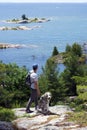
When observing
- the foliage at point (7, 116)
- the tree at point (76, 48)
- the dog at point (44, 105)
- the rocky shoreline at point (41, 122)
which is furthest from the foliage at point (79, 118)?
the tree at point (76, 48)

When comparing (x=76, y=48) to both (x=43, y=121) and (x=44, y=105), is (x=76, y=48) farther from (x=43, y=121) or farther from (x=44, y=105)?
(x=43, y=121)

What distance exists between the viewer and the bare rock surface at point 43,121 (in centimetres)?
1577

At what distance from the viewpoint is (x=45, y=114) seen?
17922 millimetres

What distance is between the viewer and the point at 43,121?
16656 millimetres

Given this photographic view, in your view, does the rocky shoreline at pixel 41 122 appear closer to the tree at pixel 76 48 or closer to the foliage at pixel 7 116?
the foliage at pixel 7 116

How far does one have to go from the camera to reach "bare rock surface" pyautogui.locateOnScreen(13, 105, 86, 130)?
15766mm

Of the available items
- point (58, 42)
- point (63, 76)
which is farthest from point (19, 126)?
point (58, 42)

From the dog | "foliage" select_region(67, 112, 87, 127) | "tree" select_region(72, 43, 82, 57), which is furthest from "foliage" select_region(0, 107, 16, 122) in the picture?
"tree" select_region(72, 43, 82, 57)

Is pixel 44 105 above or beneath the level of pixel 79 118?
above

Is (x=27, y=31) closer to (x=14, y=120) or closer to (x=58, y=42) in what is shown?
(x=58, y=42)

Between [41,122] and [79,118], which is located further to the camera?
[41,122]

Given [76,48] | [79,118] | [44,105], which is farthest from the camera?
[76,48]

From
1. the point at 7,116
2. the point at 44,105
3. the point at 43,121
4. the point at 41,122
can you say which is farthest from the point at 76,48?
the point at 41,122

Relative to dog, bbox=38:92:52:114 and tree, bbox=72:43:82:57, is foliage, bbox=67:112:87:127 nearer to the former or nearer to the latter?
dog, bbox=38:92:52:114
